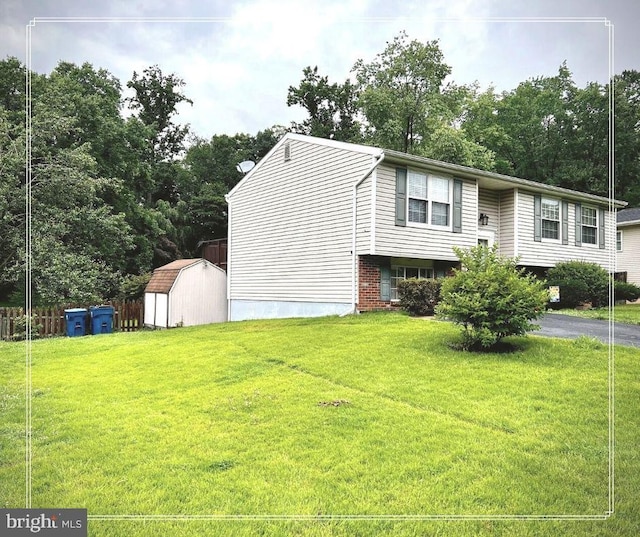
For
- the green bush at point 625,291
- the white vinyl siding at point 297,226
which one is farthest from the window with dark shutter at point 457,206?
the green bush at point 625,291

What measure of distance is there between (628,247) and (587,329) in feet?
47.3

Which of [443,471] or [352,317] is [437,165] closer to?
[352,317]

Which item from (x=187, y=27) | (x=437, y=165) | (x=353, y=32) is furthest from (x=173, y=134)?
(x=437, y=165)

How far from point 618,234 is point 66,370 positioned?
21.3 metres

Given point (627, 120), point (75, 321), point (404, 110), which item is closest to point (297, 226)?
point (404, 110)

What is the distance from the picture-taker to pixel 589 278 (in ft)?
39.4

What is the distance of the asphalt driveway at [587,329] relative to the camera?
6.66 meters

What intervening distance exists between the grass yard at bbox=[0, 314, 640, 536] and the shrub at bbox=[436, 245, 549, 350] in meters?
0.37

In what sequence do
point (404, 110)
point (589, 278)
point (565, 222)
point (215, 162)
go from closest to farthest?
1. point (215, 162)
2. point (589, 278)
3. point (404, 110)
4. point (565, 222)

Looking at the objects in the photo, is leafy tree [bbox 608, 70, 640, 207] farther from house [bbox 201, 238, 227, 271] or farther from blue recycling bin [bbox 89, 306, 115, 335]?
blue recycling bin [bbox 89, 306, 115, 335]

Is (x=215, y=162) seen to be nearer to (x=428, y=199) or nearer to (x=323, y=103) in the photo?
(x=323, y=103)

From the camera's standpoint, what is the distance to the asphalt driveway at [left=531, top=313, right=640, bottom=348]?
666cm

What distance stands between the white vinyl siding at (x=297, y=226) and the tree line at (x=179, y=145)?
1.46 metres

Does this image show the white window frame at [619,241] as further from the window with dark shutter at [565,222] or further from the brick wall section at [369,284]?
the brick wall section at [369,284]
